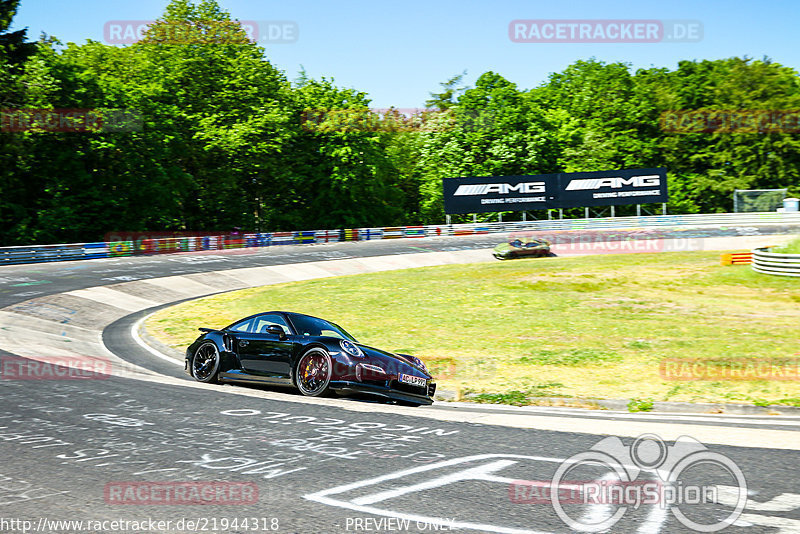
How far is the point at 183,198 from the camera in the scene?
195ft

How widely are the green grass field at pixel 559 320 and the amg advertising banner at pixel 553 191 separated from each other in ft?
66.2

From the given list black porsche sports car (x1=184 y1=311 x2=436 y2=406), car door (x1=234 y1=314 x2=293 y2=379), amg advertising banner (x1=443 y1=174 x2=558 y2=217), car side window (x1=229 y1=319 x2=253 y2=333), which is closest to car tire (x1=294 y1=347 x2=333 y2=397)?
black porsche sports car (x1=184 y1=311 x2=436 y2=406)

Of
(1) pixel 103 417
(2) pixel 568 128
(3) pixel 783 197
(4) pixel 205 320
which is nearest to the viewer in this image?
(1) pixel 103 417

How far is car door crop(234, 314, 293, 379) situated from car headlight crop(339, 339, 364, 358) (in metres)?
0.95

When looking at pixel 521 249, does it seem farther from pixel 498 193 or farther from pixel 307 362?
pixel 307 362

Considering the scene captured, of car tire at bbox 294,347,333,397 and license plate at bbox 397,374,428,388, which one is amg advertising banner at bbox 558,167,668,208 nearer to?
license plate at bbox 397,374,428,388

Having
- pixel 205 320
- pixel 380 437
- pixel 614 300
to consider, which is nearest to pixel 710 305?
pixel 614 300

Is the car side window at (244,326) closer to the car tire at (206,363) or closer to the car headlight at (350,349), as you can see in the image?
the car tire at (206,363)

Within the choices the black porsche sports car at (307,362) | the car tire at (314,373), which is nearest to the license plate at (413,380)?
the black porsche sports car at (307,362)

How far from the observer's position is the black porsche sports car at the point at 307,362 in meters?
11.0

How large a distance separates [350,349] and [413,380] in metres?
1.17

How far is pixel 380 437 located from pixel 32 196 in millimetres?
48442

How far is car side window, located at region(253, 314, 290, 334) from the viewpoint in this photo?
39.7 feet

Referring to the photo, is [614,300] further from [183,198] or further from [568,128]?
[568,128]
